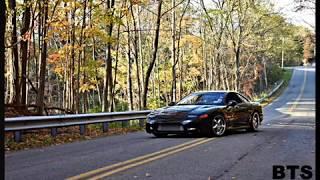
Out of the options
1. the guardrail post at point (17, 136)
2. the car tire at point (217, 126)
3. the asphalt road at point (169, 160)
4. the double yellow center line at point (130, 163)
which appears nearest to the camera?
the double yellow center line at point (130, 163)

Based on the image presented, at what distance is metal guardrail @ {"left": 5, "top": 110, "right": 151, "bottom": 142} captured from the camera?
11.0m

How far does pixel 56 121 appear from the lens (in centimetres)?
1289

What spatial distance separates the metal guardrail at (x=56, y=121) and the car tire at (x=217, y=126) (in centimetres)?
403

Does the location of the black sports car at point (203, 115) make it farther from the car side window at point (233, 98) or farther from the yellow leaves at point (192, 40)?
the yellow leaves at point (192, 40)

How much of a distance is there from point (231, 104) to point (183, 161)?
603 cm

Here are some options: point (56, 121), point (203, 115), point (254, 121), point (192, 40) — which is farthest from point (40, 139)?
point (192, 40)

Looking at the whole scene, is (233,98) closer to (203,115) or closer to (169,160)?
(203,115)

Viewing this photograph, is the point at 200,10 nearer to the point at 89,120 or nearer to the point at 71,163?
the point at 89,120

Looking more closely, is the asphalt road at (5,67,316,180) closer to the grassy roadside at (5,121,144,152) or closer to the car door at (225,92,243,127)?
the grassy roadside at (5,121,144,152)

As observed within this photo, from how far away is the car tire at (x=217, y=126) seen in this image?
508 inches

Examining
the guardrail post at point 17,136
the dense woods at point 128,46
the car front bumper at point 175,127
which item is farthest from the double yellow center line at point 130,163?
the dense woods at point 128,46

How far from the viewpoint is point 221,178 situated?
6.44 m

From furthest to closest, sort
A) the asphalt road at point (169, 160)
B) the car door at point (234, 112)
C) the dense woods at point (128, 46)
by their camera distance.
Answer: the dense woods at point (128, 46)
the car door at point (234, 112)
the asphalt road at point (169, 160)
